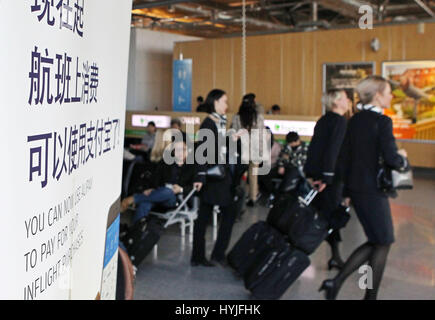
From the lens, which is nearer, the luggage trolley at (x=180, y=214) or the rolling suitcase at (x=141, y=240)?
the rolling suitcase at (x=141, y=240)

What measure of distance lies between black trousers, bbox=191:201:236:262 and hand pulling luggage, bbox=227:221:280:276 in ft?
0.87

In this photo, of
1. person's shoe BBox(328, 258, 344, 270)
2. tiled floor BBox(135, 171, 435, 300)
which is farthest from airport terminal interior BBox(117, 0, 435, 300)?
person's shoe BBox(328, 258, 344, 270)

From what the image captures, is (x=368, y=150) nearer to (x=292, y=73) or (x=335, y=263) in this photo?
(x=335, y=263)

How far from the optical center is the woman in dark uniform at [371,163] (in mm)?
3594

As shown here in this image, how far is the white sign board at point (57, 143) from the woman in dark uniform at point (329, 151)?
3297 millimetres

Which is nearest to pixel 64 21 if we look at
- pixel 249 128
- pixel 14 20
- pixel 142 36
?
pixel 14 20

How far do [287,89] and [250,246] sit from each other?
27.6 ft

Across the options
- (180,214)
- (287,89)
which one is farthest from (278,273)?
(287,89)

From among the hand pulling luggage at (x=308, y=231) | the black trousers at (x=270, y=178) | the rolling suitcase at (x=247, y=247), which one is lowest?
the rolling suitcase at (x=247, y=247)

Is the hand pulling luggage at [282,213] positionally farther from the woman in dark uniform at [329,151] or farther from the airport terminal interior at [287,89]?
the airport terminal interior at [287,89]

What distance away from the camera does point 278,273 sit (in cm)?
412

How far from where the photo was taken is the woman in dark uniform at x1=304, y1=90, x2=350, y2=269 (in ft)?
14.9

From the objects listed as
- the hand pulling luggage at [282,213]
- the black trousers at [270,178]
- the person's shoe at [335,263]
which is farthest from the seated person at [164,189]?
the black trousers at [270,178]

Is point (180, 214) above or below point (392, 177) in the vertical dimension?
below
